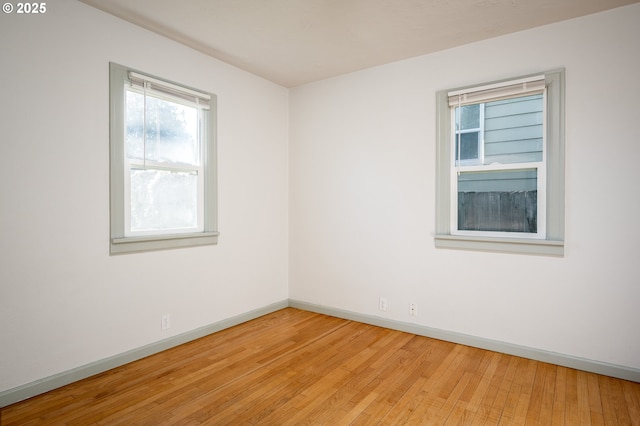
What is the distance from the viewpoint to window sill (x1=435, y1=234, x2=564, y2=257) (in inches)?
115

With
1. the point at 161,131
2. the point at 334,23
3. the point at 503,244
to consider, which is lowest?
the point at 503,244

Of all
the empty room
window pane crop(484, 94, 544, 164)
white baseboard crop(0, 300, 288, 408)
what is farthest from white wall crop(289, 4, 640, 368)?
white baseboard crop(0, 300, 288, 408)

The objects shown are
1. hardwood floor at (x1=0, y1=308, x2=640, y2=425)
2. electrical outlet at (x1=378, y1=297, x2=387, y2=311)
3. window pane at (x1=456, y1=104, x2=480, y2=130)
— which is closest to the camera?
hardwood floor at (x1=0, y1=308, x2=640, y2=425)

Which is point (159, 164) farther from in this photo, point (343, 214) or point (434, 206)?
point (434, 206)

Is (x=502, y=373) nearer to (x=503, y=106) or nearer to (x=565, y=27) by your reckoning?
(x=503, y=106)

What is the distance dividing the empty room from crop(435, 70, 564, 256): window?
0.05 ft

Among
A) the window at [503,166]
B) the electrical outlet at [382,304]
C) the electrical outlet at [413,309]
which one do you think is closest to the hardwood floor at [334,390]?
the electrical outlet at [413,309]

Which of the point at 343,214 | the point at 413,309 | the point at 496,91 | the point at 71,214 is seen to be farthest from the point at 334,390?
the point at 496,91

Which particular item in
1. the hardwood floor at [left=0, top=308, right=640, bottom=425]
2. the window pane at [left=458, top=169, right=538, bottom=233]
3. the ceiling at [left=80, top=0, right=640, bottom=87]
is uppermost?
the ceiling at [left=80, top=0, right=640, bottom=87]

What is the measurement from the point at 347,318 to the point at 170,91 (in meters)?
3.01

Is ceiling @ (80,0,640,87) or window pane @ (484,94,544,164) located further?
window pane @ (484,94,544,164)

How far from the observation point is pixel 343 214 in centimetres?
417

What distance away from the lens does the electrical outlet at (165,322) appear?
3194 mm

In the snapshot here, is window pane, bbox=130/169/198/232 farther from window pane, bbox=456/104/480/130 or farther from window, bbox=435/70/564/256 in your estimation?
window pane, bbox=456/104/480/130
